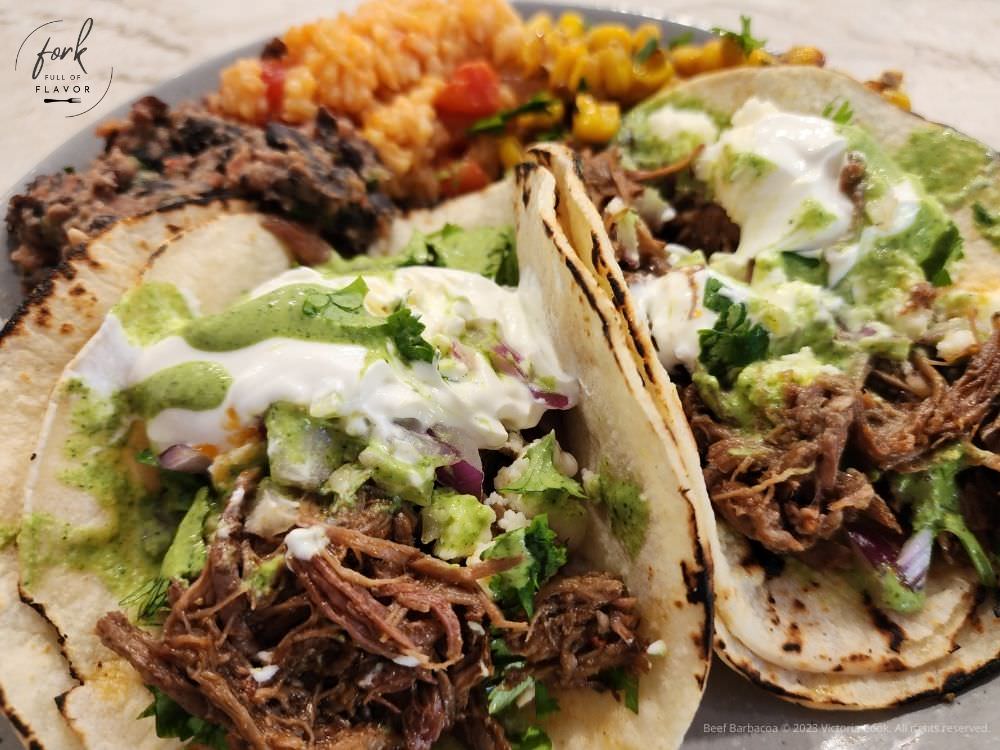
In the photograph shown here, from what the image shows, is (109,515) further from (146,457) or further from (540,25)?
A: (540,25)

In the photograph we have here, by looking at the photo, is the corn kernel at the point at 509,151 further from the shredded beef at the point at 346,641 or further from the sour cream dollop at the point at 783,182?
the shredded beef at the point at 346,641

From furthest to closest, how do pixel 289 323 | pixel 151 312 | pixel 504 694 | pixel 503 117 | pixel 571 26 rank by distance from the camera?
1. pixel 571 26
2. pixel 503 117
3. pixel 151 312
4. pixel 289 323
5. pixel 504 694

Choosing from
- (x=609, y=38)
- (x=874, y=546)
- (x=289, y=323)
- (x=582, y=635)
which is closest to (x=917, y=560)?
(x=874, y=546)

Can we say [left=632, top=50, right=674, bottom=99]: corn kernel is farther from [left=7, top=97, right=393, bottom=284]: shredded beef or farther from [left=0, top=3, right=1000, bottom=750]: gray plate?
[left=0, top=3, right=1000, bottom=750]: gray plate

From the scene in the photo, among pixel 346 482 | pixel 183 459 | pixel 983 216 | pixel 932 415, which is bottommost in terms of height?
pixel 183 459

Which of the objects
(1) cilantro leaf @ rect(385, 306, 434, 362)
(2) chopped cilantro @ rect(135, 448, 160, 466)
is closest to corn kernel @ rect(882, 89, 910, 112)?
(1) cilantro leaf @ rect(385, 306, 434, 362)

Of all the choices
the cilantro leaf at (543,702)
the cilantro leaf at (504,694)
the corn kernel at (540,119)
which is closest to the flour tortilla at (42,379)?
the cilantro leaf at (504,694)
